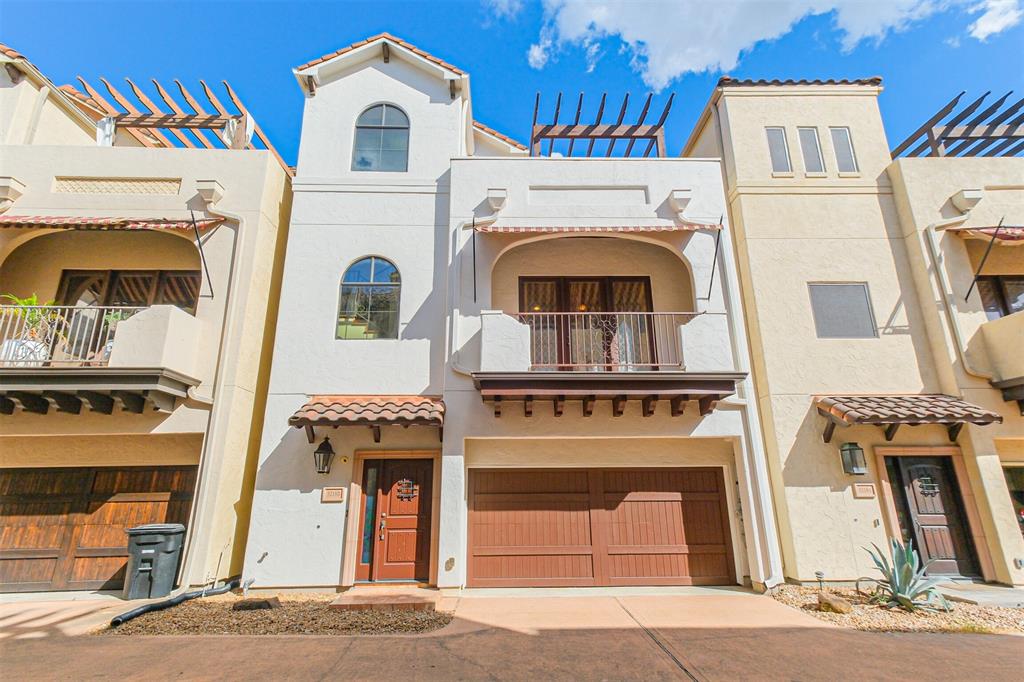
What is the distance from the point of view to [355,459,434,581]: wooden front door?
8438 millimetres

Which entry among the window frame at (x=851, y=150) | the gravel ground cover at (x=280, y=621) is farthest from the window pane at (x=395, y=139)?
the window frame at (x=851, y=150)

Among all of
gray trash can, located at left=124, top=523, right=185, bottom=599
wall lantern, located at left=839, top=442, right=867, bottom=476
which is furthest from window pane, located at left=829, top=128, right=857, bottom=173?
gray trash can, located at left=124, top=523, right=185, bottom=599

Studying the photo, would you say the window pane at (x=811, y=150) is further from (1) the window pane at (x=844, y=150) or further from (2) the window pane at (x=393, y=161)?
(2) the window pane at (x=393, y=161)

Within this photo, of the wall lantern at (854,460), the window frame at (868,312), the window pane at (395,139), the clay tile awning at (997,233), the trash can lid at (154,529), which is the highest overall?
the window pane at (395,139)

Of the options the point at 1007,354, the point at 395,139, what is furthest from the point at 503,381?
the point at 1007,354

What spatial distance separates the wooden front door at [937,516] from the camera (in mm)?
8414

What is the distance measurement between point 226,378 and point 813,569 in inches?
439

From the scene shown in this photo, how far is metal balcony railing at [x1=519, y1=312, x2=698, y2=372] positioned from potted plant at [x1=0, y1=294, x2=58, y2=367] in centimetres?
879

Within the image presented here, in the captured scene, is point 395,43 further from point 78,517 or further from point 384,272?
point 78,517

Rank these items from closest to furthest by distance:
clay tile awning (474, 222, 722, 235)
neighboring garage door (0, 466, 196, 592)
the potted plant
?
the potted plant
neighboring garage door (0, 466, 196, 592)
clay tile awning (474, 222, 722, 235)

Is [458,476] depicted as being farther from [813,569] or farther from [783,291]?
[783,291]

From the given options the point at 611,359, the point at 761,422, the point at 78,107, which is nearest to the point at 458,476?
the point at 611,359

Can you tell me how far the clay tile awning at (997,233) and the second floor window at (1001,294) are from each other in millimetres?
818

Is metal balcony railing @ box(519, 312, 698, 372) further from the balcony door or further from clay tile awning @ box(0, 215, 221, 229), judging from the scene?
clay tile awning @ box(0, 215, 221, 229)
